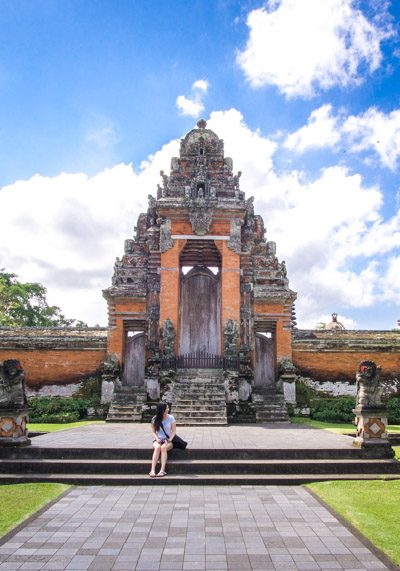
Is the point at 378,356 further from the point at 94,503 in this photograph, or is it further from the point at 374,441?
the point at 94,503

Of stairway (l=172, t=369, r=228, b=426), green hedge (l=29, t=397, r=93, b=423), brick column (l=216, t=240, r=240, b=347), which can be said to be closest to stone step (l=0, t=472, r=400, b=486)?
stairway (l=172, t=369, r=228, b=426)

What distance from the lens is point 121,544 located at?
526 cm

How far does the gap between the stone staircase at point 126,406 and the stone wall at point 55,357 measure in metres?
2.12

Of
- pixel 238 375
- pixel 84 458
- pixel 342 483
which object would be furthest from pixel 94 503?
pixel 238 375

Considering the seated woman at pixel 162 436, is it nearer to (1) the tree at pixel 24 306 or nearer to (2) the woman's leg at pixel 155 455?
(2) the woman's leg at pixel 155 455

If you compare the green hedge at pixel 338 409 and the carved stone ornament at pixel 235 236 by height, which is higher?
the carved stone ornament at pixel 235 236

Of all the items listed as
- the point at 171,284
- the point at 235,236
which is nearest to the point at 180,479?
the point at 171,284

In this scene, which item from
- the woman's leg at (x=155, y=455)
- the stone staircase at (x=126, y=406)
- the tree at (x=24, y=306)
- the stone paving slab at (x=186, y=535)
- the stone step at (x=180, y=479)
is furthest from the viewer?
the tree at (x=24, y=306)

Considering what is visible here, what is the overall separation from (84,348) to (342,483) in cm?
1271

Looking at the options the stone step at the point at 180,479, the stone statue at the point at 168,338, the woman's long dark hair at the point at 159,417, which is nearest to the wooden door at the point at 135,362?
the stone statue at the point at 168,338

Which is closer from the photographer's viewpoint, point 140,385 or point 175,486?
point 175,486

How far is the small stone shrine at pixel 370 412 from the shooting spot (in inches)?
366

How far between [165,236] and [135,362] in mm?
5515

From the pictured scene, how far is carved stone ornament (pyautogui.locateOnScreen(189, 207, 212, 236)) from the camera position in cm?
1759
